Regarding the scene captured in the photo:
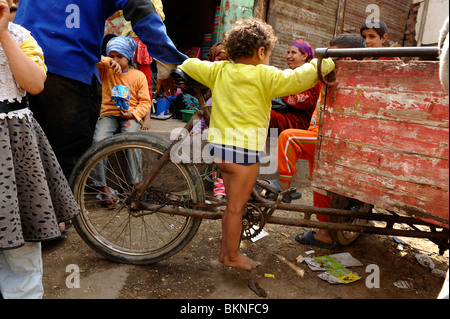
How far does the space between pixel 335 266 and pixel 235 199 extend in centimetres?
99

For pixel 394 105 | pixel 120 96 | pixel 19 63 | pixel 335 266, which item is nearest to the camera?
pixel 19 63

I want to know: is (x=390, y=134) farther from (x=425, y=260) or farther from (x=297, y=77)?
(x=425, y=260)

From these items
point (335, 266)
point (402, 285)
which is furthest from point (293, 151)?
point (402, 285)

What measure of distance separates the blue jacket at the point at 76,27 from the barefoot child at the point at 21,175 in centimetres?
71

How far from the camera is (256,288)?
1989 millimetres

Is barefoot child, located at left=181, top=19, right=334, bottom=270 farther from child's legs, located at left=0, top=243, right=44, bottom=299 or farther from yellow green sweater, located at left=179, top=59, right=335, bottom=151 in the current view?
child's legs, located at left=0, top=243, right=44, bottom=299

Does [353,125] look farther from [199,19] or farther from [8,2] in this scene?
[199,19]

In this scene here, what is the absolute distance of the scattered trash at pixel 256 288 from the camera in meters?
1.96

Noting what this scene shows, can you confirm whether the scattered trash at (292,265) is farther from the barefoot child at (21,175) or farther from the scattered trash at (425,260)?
the barefoot child at (21,175)

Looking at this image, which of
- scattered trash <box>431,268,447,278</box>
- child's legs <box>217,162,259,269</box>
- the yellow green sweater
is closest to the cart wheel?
scattered trash <box>431,268,447,278</box>

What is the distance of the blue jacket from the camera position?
2095 millimetres

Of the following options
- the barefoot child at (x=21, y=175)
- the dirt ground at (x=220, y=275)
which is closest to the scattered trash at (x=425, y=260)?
the dirt ground at (x=220, y=275)

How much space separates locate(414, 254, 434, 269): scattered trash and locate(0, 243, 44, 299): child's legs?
2.55m
